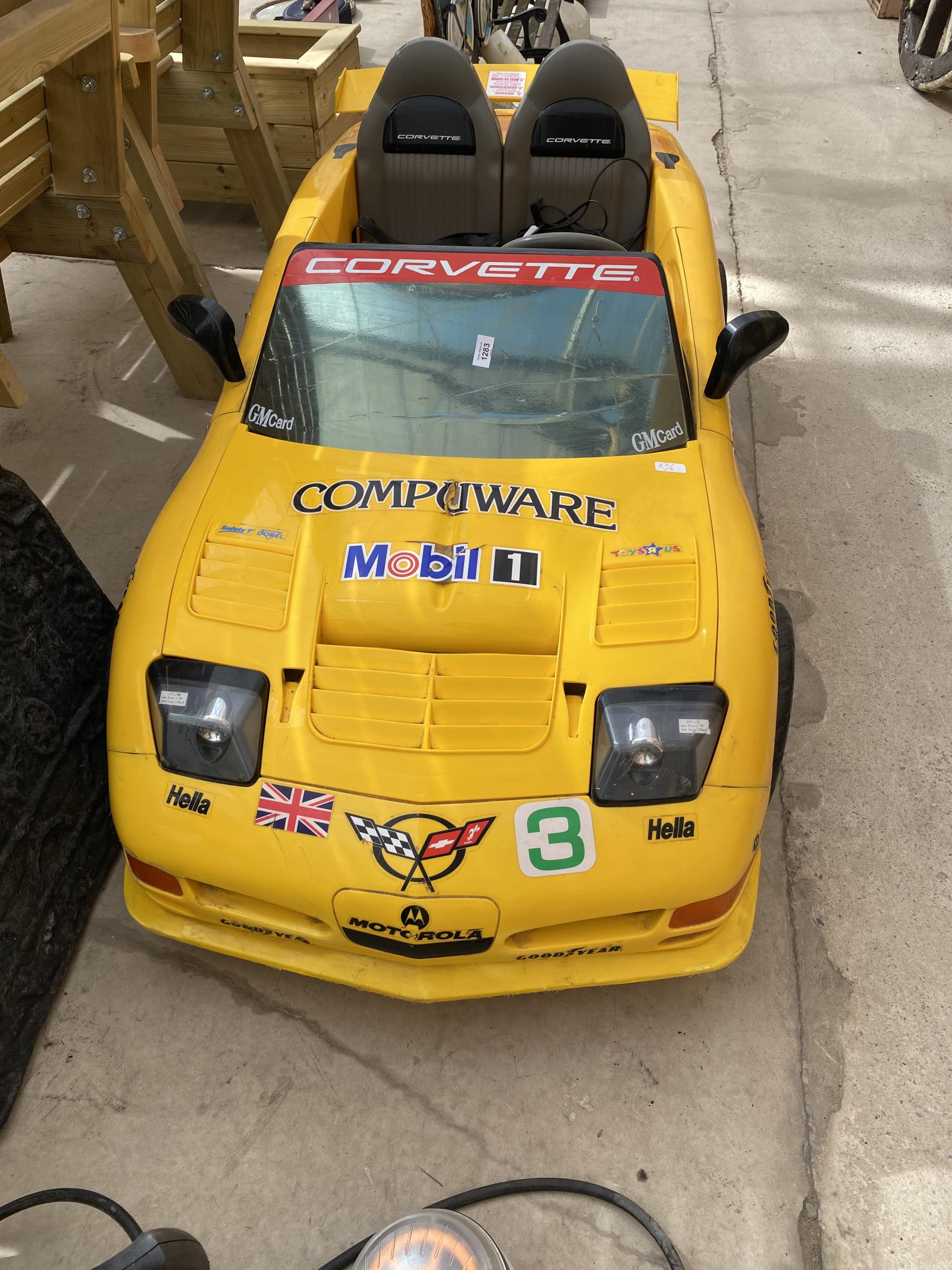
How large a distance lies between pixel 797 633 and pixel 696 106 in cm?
516

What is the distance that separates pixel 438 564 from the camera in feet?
7.08

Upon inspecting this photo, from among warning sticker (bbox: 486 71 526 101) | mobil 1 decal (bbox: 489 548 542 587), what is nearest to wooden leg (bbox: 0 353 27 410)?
mobil 1 decal (bbox: 489 548 542 587)

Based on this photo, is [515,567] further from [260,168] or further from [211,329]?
[260,168]

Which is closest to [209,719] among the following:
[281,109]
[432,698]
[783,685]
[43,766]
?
[432,698]

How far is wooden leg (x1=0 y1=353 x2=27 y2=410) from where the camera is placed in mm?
2773

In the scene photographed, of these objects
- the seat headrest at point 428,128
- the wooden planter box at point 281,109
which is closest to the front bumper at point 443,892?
the seat headrest at point 428,128

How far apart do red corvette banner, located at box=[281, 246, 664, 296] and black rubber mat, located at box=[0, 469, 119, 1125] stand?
3.38ft

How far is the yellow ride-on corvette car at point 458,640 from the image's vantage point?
1.86m

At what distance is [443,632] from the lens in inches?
82.4

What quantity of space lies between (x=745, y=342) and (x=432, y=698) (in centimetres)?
126

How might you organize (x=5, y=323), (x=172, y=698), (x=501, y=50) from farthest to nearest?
(x=501, y=50), (x=5, y=323), (x=172, y=698)

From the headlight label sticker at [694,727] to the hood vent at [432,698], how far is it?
0.27 meters

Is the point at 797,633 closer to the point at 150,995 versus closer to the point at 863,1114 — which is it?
the point at 863,1114

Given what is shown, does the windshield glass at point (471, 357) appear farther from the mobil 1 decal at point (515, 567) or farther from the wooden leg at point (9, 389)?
the wooden leg at point (9, 389)
